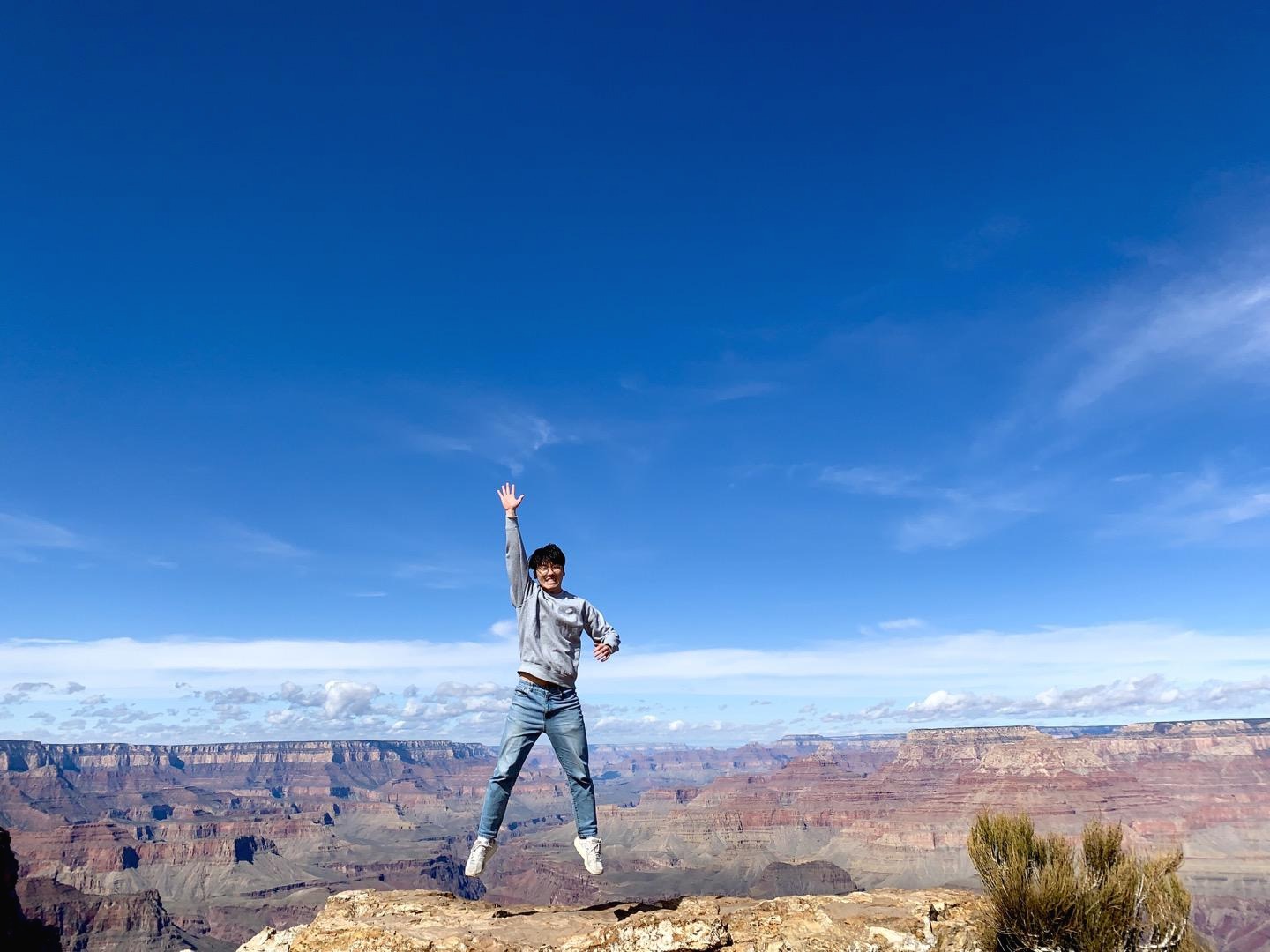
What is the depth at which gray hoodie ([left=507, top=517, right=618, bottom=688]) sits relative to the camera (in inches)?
290

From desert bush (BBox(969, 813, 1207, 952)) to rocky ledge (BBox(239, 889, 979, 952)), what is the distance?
452mm

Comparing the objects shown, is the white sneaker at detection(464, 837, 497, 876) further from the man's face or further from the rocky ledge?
the man's face

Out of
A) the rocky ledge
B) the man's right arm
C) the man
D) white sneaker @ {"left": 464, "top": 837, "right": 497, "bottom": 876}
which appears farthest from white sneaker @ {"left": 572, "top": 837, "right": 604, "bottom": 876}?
the man's right arm

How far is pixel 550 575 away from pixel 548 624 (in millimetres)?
478

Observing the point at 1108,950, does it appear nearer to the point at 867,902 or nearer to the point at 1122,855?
the point at 1122,855

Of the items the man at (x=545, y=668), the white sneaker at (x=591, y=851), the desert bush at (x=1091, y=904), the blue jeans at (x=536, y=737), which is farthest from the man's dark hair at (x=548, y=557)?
the desert bush at (x=1091, y=904)

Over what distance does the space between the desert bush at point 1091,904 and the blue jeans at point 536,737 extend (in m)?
3.78

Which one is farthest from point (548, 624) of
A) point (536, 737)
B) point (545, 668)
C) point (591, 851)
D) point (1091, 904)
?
point (1091, 904)

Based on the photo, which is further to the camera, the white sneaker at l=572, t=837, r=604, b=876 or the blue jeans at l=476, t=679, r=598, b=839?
the white sneaker at l=572, t=837, r=604, b=876

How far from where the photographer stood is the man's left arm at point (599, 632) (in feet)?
24.8

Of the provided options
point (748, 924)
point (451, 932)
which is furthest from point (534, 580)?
point (748, 924)

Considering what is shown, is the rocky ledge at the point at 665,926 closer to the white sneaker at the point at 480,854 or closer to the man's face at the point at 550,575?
the white sneaker at the point at 480,854

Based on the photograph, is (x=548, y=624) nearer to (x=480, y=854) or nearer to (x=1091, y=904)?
(x=480, y=854)

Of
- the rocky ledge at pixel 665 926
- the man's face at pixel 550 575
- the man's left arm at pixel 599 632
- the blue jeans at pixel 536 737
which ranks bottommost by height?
the rocky ledge at pixel 665 926
